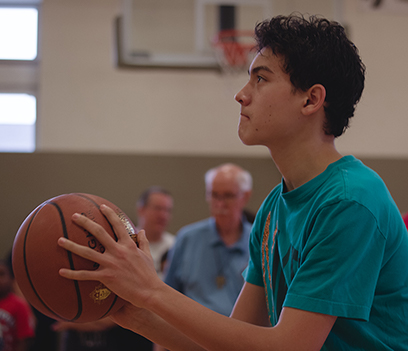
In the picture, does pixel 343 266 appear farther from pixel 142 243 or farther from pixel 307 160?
pixel 142 243

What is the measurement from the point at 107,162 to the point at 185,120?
1.41m

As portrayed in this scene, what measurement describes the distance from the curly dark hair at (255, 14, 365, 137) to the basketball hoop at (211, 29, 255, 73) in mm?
4532

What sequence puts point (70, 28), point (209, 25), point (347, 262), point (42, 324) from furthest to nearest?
point (70, 28), point (209, 25), point (42, 324), point (347, 262)

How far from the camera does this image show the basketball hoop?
19.7 feet

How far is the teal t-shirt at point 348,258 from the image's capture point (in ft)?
4.09

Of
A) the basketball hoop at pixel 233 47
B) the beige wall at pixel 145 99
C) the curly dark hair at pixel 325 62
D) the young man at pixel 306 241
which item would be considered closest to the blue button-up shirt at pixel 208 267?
the young man at pixel 306 241

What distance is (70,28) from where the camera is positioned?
735cm

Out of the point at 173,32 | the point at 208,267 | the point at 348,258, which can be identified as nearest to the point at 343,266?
the point at 348,258

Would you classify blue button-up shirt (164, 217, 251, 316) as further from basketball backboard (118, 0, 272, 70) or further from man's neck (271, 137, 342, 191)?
basketball backboard (118, 0, 272, 70)

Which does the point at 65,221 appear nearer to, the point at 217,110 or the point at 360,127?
the point at 217,110

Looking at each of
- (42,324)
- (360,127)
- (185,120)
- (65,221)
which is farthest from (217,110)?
(65,221)

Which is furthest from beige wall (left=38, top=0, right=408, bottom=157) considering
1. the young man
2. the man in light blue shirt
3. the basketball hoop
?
the young man

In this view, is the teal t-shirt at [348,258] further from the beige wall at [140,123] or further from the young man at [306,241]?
the beige wall at [140,123]

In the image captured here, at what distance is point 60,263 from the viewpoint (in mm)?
1435
